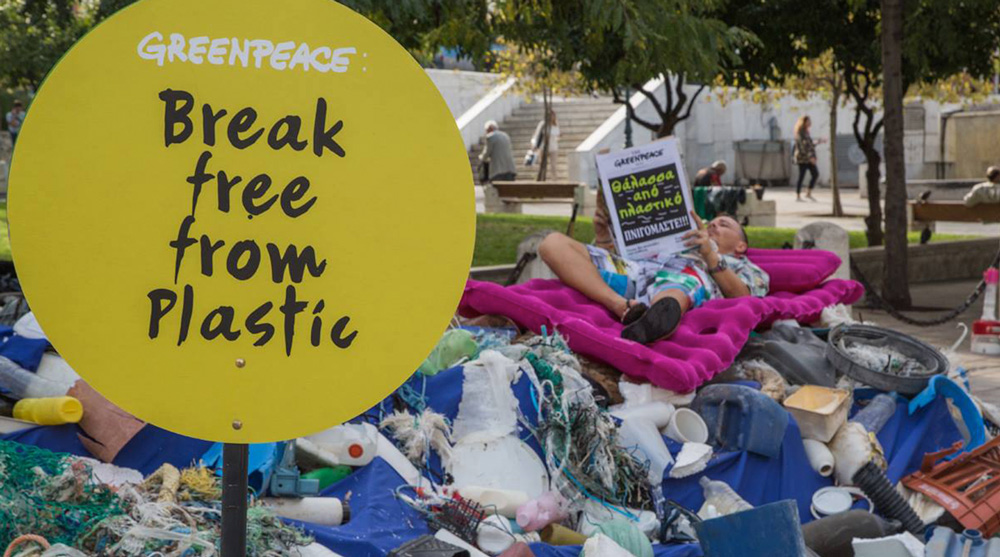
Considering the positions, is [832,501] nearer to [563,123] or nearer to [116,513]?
[116,513]

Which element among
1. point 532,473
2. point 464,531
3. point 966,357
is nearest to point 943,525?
point 532,473

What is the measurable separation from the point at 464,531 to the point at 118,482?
3.43 feet

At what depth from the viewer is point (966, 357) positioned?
804 centimetres

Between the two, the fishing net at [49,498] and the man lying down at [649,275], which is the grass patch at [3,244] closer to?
the man lying down at [649,275]

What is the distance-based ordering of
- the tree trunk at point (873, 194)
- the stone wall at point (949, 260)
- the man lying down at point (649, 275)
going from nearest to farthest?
the man lying down at point (649, 275)
the stone wall at point (949, 260)
the tree trunk at point (873, 194)

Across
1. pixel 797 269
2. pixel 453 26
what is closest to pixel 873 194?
pixel 453 26

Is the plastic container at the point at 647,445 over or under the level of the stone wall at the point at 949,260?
over

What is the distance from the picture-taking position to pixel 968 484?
4469 millimetres

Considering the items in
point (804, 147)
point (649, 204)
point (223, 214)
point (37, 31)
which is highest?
point (37, 31)

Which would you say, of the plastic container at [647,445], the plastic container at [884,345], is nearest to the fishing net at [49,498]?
the plastic container at [647,445]

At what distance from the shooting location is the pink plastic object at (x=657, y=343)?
488 centimetres

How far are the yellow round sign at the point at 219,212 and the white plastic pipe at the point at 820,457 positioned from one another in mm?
3135

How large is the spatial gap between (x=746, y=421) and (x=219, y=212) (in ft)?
10.3

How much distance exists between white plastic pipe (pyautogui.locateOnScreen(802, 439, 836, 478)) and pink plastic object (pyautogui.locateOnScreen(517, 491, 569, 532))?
1189 mm
